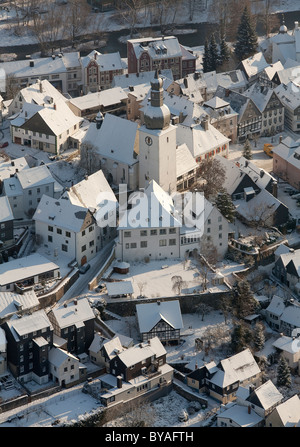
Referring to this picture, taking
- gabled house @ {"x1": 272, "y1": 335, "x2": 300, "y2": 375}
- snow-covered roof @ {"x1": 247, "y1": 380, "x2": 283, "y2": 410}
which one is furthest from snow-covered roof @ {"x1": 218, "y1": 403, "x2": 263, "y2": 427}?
gabled house @ {"x1": 272, "y1": 335, "x2": 300, "y2": 375}

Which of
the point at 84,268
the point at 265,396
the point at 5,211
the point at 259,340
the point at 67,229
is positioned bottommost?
the point at 265,396

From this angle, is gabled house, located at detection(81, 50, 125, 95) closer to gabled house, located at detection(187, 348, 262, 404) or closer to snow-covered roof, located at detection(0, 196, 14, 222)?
snow-covered roof, located at detection(0, 196, 14, 222)

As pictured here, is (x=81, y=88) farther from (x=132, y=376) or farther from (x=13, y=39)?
(x=132, y=376)

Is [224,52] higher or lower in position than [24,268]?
higher

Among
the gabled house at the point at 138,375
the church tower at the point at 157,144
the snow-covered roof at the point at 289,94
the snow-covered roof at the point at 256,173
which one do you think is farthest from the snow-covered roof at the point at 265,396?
the snow-covered roof at the point at 289,94

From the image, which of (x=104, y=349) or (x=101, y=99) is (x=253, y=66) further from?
(x=104, y=349)

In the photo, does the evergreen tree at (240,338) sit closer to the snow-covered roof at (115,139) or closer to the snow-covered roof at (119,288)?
the snow-covered roof at (119,288)

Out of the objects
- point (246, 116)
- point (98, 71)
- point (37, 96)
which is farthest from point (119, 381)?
point (98, 71)
